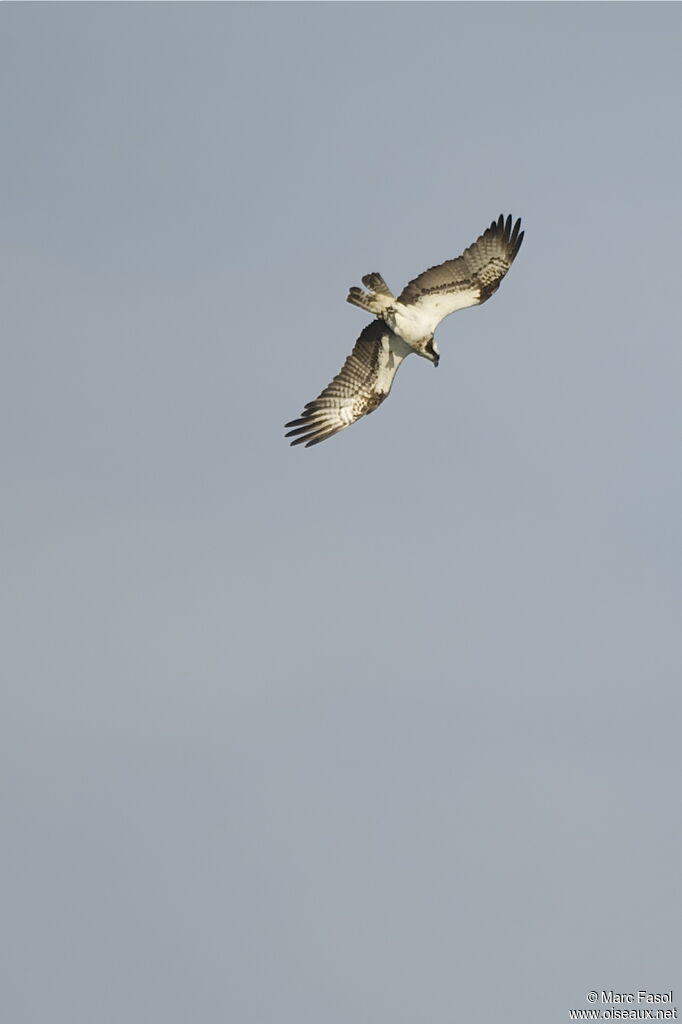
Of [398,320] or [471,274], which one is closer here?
[398,320]

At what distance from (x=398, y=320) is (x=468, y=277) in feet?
5.45

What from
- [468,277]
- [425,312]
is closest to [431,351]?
[425,312]

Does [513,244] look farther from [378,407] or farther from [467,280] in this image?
[378,407]

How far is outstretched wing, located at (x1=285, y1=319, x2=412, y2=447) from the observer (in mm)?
24859

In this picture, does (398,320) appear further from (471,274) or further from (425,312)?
(471,274)

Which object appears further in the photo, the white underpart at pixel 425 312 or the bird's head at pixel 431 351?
the bird's head at pixel 431 351

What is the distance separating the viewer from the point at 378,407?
2505 centimetres

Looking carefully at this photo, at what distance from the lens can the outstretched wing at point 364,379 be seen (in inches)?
979

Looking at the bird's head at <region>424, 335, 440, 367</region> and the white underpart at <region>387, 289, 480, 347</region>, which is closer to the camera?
the white underpart at <region>387, 289, 480, 347</region>

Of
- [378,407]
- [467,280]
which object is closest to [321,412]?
[378,407]

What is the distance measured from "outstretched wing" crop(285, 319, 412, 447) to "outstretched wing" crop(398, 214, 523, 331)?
2.25ft

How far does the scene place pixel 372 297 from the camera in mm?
24594

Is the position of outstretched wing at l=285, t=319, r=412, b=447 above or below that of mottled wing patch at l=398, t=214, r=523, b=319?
below

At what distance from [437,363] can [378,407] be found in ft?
3.98
